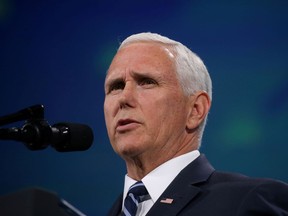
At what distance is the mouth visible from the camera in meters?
1.46

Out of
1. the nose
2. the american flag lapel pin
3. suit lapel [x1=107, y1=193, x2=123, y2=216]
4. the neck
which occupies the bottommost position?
suit lapel [x1=107, y1=193, x2=123, y2=216]

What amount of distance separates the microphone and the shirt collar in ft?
1.50

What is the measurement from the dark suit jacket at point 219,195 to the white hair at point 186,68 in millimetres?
278

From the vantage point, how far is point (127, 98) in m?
1.48

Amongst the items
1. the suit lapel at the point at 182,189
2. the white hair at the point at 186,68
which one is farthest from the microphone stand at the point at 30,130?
the white hair at the point at 186,68

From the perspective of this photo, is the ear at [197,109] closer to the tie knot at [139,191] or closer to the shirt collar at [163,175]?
the shirt collar at [163,175]

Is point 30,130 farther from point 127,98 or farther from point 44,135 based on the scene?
point 127,98

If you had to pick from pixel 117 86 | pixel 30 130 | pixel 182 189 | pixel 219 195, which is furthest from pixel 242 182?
pixel 30 130

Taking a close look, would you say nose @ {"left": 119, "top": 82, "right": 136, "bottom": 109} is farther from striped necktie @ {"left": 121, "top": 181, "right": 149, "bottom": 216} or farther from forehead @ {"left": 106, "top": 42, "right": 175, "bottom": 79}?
striped necktie @ {"left": 121, "top": 181, "right": 149, "bottom": 216}

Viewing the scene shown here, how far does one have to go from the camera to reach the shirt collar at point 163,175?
145 cm

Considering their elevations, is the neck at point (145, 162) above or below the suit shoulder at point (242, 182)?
above

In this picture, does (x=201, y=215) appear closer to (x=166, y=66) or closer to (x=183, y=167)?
(x=183, y=167)

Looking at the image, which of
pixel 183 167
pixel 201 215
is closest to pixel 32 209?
pixel 201 215

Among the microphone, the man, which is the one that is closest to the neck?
the man
